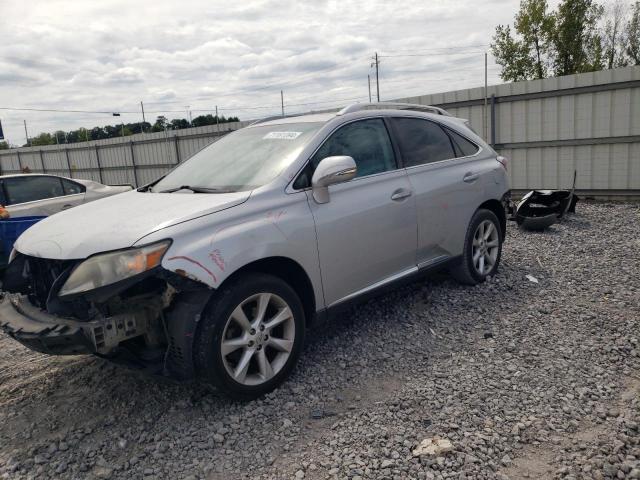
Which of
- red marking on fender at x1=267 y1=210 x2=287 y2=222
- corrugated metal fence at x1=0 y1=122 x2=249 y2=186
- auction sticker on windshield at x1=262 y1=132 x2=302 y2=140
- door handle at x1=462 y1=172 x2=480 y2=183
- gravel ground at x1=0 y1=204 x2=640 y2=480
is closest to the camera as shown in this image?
gravel ground at x1=0 y1=204 x2=640 y2=480

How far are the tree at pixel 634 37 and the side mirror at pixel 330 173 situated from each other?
116ft

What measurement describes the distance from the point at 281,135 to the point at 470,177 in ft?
6.37

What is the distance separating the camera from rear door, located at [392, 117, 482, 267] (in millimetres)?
4344

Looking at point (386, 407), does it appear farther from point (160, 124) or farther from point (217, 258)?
point (160, 124)

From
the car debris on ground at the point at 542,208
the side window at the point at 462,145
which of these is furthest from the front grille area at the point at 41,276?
the car debris on ground at the point at 542,208

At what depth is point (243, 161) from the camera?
3844 mm

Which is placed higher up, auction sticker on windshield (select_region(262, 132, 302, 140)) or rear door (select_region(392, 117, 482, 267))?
auction sticker on windshield (select_region(262, 132, 302, 140))

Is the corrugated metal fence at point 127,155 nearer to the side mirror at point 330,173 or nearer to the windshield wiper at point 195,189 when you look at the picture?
→ the windshield wiper at point 195,189

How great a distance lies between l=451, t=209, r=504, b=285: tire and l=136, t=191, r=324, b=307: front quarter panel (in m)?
1.97

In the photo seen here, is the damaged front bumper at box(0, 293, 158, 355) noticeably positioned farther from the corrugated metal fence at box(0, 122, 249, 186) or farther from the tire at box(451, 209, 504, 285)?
the corrugated metal fence at box(0, 122, 249, 186)

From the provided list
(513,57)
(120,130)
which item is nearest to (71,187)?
(513,57)

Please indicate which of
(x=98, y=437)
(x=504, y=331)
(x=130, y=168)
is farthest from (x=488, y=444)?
(x=130, y=168)

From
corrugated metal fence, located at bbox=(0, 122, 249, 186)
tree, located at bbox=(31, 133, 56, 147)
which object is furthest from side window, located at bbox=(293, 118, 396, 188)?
tree, located at bbox=(31, 133, 56, 147)

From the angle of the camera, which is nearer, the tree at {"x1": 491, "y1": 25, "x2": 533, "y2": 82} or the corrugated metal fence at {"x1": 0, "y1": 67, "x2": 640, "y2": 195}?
the corrugated metal fence at {"x1": 0, "y1": 67, "x2": 640, "y2": 195}
